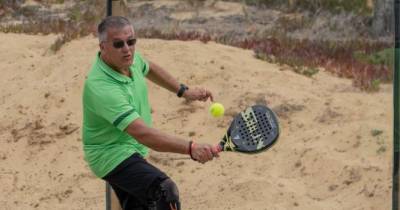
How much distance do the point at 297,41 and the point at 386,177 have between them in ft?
→ 13.6

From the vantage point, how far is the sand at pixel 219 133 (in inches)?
311

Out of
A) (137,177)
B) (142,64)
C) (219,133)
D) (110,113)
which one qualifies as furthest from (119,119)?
(219,133)

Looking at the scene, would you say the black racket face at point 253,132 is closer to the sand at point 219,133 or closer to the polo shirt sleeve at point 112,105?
the polo shirt sleeve at point 112,105

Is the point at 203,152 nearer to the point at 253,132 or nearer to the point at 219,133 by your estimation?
the point at 253,132

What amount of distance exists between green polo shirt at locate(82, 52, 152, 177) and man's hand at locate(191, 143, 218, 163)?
1.29ft

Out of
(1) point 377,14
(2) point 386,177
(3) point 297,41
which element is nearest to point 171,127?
(2) point 386,177

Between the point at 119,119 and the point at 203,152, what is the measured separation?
1.67 feet

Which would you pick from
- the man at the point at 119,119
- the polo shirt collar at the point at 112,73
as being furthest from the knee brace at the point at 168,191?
the polo shirt collar at the point at 112,73

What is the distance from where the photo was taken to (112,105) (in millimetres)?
5328

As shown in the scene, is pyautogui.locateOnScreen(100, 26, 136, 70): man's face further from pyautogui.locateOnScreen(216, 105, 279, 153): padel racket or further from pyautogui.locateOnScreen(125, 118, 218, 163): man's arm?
pyautogui.locateOnScreen(216, 105, 279, 153): padel racket

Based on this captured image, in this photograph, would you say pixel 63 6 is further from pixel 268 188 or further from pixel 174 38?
pixel 268 188

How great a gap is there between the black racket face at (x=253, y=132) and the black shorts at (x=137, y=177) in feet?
1.56

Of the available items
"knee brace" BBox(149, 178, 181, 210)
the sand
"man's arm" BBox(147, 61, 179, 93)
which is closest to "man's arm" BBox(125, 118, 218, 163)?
"knee brace" BBox(149, 178, 181, 210)

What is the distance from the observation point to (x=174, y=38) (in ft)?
35.6
